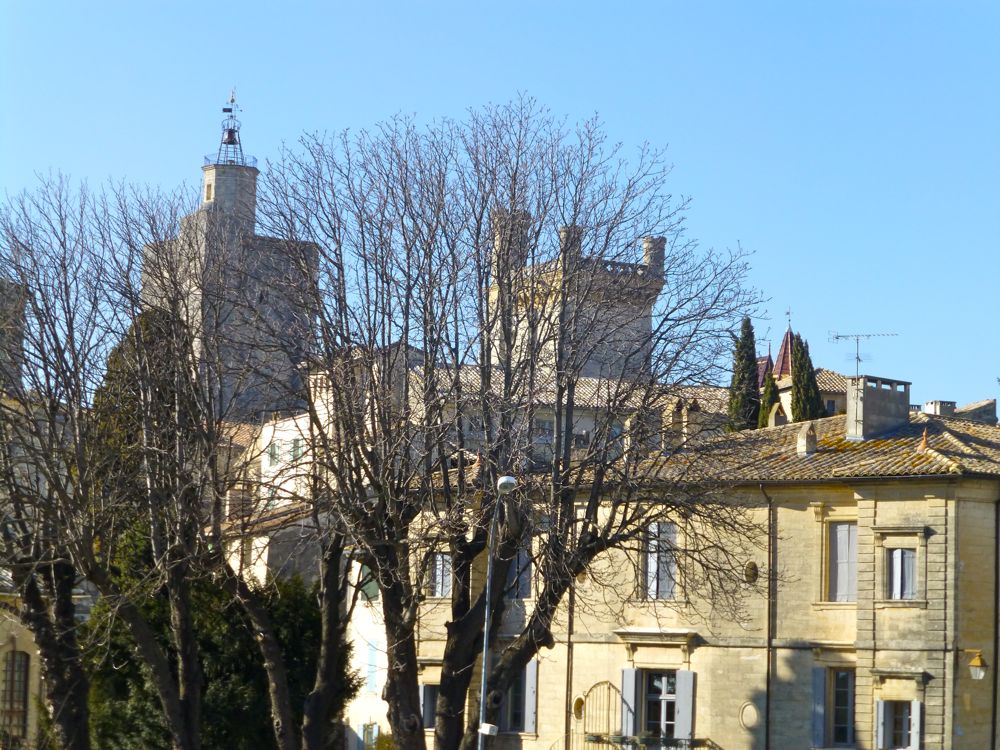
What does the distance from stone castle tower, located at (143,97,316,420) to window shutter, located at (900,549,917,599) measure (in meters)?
14.7

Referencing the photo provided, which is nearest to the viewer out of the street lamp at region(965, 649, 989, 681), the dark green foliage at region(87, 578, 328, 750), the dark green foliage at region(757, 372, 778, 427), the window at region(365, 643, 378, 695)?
the street lamp at region(965, 649, 989, 681)

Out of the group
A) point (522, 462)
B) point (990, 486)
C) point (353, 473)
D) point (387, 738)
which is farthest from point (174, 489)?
point (990, 486)

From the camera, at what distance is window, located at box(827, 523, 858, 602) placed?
1512 inches

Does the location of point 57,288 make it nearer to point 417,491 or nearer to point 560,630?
point 417,491

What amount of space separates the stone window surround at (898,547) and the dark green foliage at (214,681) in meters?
12.2

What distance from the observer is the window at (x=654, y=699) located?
1564 inches

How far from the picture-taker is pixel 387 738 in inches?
1657

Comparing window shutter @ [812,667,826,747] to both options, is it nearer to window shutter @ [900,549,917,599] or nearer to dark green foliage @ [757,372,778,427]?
window shutter @ [900,549,917,599]

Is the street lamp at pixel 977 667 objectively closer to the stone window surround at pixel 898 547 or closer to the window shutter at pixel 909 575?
the stone window surround at pixel 898 547

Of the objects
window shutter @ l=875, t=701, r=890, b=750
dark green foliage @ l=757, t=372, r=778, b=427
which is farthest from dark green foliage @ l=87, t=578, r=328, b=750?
dark green foliage @ l=757, t=372, r=778, b=427

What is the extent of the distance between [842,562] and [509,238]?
542 inches

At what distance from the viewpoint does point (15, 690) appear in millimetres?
51312

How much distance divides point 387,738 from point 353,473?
45.4 ft

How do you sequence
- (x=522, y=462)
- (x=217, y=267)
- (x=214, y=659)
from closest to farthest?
(x=522, y=462), (x=217, y=267), (x=214, y=659)
